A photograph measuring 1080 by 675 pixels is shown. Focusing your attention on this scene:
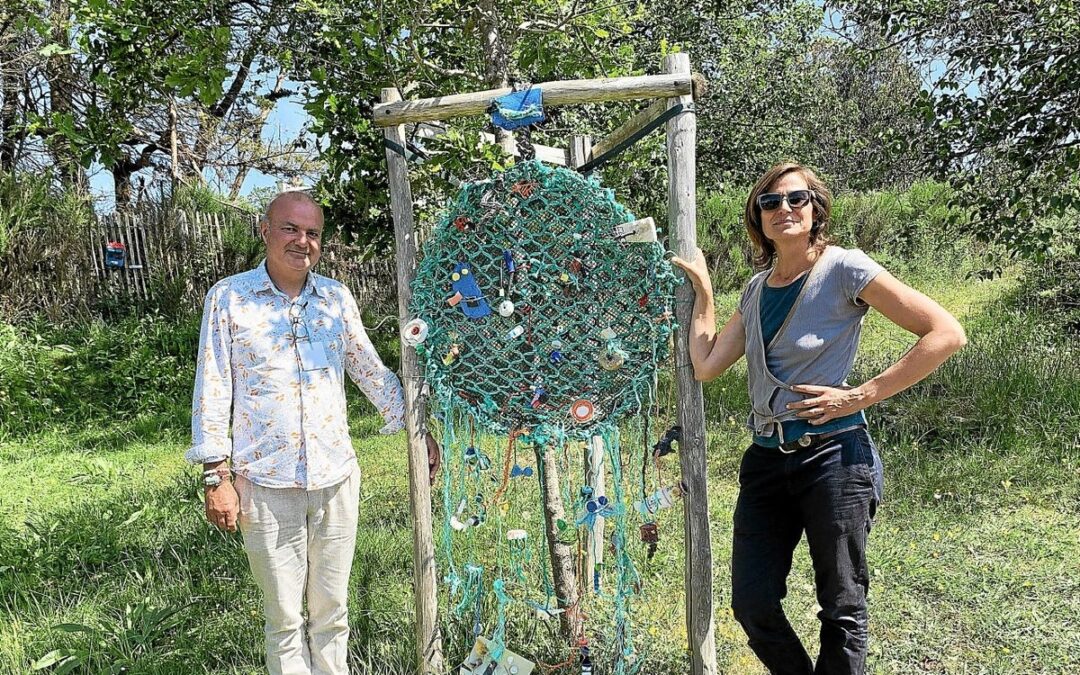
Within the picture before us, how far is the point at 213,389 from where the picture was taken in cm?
229

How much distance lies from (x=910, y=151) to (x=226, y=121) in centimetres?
916

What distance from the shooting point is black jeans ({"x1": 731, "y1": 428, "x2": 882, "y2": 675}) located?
7.09 feet

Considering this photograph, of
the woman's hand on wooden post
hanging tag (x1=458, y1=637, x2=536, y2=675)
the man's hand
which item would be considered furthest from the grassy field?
the woman's hand on wooden post

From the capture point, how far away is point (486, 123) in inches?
148

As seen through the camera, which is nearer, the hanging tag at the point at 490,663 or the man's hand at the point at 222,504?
the man's hand at the point at 222,504

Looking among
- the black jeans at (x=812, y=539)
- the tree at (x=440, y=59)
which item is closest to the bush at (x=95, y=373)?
the tree at (x=440, y=59)

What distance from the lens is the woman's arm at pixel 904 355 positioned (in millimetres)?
2057

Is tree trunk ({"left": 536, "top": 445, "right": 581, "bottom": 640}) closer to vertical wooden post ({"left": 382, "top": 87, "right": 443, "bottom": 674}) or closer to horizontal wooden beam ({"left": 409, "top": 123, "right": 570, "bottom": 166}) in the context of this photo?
vertical wooden post ({"left": 382, "top": 87, "right": 443, "bottom": 674})

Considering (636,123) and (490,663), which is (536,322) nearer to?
(636,123)

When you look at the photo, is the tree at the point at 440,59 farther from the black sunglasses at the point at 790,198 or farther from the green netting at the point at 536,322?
the black sunglasses at the point at 790,198

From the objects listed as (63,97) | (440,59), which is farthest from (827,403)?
(63,97)

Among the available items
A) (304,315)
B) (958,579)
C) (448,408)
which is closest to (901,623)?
(958,579)

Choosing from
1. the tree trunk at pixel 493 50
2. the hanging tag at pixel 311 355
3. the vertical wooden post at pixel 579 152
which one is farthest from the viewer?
the tree trunk at pixel 493 50

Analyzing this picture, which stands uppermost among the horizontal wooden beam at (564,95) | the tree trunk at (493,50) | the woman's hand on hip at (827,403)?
the tree trunk at (493,50)
